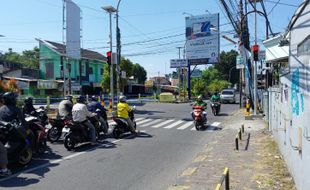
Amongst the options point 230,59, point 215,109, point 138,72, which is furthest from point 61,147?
point 230,59

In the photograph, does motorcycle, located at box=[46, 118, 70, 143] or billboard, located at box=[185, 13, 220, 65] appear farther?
billboard, located at box=[185, 13, 220, 65]

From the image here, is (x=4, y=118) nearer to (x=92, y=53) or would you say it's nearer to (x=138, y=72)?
(x=92, y=53)

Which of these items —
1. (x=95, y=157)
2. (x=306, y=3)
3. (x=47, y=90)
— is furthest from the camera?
(x=47, y=90)

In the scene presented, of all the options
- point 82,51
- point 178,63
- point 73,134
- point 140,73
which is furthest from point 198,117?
point 140,73

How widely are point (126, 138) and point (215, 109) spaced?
40.5 ft

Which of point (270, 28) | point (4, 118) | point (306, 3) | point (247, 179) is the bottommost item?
point (247, 179)

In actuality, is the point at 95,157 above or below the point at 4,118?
below

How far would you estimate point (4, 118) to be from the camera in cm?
855

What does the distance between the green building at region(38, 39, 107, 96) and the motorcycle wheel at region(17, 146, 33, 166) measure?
36.8 meters

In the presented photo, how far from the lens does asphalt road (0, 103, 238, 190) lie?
293 inches

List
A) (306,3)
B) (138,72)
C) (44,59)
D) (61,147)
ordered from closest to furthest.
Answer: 1. (306,3)
2. (61,147)
3. (44,59)
4. (138,72)

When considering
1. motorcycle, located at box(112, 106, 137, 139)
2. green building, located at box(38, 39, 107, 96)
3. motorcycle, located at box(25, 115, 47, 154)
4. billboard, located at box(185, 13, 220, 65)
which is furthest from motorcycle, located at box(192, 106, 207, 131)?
billboard, located at box(185, 13, 220, 65)

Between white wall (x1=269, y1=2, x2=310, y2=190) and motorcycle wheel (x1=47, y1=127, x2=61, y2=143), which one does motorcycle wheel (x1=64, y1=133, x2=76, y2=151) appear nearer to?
motorcycle wheel (x1=47, y1=127, x2=61, y2=143)

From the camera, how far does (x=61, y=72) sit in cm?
4719
